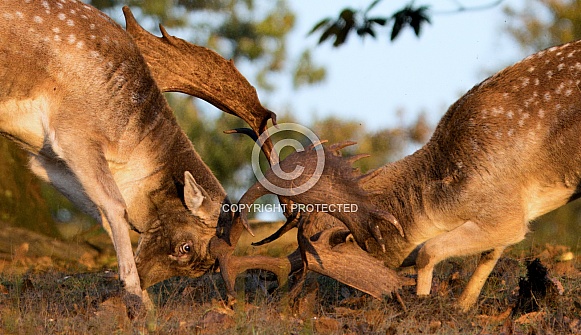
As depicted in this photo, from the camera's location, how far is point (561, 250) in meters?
10.1

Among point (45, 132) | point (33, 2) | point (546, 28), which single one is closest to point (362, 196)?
point (45, 132)

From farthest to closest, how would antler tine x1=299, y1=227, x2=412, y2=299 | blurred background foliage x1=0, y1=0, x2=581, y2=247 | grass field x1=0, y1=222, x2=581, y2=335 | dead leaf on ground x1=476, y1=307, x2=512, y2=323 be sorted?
blurred background foliage x1=0, y1=0, x2=581, y2=247, antler tine x1=299, y1=227, x2=412, y2=299, dead leaf on ground x1=476, y1=307, x2=512, y2=323, grass field x1=0, y1=222, x2=581, y2=335

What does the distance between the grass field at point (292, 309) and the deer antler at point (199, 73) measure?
162cm

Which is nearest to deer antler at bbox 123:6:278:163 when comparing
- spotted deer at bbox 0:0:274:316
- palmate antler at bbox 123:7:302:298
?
palmate antler at bbox 123:7:302:298

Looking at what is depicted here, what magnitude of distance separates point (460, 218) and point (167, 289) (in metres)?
2.87

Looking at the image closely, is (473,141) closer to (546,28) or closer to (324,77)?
(324,77)

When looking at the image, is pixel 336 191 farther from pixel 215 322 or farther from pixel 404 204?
pixel 215 322

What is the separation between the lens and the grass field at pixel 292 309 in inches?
232

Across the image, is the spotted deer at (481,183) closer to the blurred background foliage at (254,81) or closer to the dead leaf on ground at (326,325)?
the dead leaf on ground at (326,325)

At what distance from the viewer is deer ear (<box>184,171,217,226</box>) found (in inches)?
278

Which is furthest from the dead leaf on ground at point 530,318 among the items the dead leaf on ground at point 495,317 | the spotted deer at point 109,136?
the spotted deer at point 109,136

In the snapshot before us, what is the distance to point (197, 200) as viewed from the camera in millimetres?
7082

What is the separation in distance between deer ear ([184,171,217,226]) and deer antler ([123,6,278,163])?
1.03 m

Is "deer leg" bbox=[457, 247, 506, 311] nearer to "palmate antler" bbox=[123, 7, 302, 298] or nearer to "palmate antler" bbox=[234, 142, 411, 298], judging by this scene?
"palmate antler" bbox=[234, 142, 411, 298]
